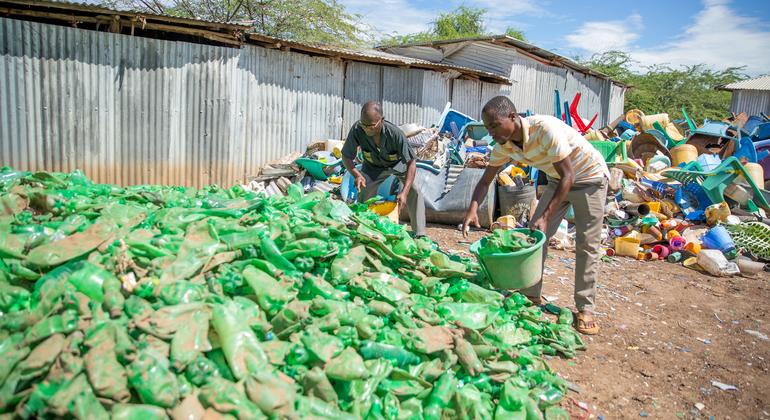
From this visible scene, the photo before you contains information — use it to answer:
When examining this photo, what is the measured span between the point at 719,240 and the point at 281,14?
42.1ft

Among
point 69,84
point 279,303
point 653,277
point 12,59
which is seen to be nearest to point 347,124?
point 69,84

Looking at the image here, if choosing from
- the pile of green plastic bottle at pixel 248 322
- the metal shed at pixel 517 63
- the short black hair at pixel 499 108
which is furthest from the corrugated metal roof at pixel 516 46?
the pile of green plastic bottle at pixel 248 322

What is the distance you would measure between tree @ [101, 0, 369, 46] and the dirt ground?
38.9 feet

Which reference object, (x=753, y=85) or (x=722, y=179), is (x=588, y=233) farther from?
(x=753, y=85)

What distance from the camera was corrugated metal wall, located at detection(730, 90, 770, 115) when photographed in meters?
20.4

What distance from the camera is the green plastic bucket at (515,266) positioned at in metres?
3.36

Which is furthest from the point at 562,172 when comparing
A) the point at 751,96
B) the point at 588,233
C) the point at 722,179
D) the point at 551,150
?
the point at 751,96

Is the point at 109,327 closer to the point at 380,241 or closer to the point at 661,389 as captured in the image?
the point at 380,241

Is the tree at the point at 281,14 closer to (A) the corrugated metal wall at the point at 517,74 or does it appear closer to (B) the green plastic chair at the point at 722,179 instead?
(A) the corrugated metal wall at the point at 517,74

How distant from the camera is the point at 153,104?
24.4ft

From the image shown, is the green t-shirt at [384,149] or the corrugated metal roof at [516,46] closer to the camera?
the green t-shirt at [384,149]

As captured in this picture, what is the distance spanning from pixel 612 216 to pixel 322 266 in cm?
543

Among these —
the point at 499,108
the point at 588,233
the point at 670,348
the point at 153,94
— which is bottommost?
the point at 670,348

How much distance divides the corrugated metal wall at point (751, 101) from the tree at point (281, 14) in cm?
1667
